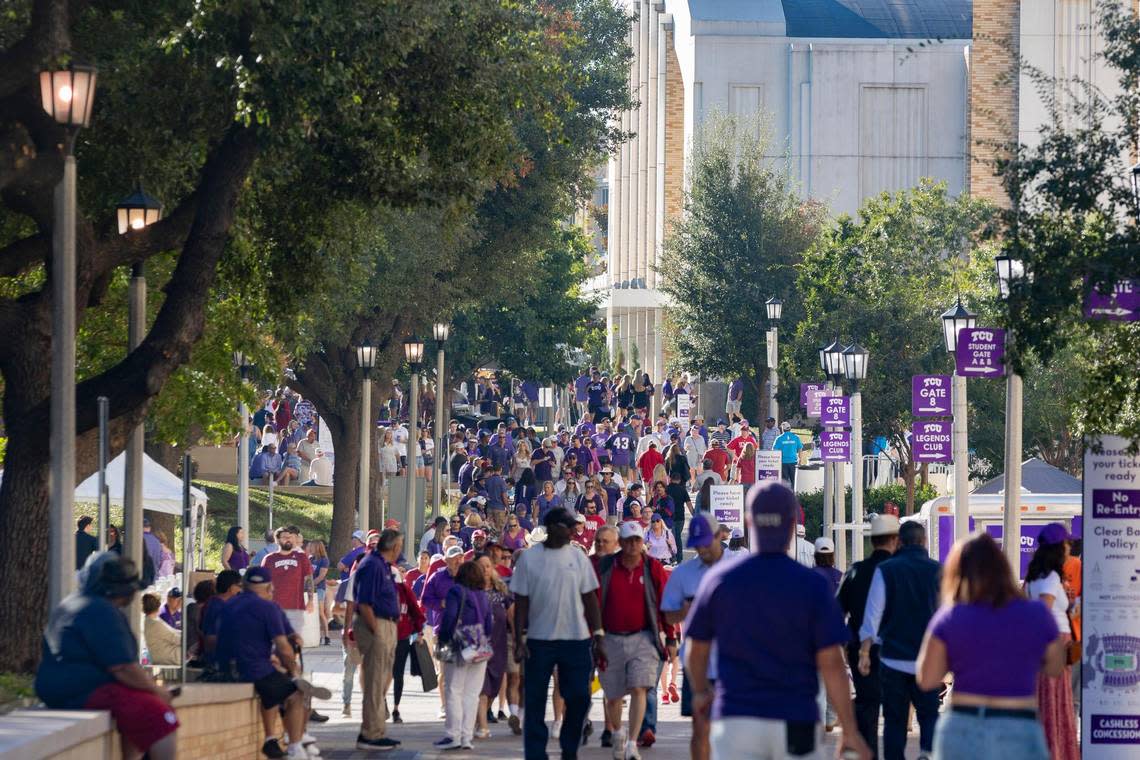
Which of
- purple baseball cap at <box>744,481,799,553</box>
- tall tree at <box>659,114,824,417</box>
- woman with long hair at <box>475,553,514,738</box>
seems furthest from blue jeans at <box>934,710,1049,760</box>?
tall tree at <box>659,114,824,417</box>

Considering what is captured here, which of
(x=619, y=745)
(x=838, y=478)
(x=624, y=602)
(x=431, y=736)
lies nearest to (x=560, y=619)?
(x=624, y=602)

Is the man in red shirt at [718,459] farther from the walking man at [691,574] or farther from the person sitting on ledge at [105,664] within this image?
the person sitting on ledge at [105,664]

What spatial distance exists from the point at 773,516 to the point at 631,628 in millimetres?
6981

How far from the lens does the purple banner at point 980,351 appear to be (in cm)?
1881

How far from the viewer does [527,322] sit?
53281 mm

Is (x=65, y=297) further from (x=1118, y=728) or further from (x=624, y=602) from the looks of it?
(x=1118, y=728)

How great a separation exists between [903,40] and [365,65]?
59707 millimetres

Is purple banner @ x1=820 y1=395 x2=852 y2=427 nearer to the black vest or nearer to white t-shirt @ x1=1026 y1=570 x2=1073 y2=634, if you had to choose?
white t-shirt @ x1=1026 y1=570 x2=1073 y2=634

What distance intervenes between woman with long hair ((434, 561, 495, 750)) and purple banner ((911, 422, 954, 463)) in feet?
Answer: 28.9

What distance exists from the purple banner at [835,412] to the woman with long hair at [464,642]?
12.2 m

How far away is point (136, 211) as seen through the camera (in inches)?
632

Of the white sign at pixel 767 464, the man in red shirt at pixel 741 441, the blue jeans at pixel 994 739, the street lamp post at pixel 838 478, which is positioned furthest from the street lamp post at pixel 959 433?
the man in red shirt at pixel 741 441

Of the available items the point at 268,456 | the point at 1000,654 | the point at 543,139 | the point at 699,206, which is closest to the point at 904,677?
the point at 1000,654

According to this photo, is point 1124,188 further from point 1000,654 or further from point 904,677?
point 1000,654
